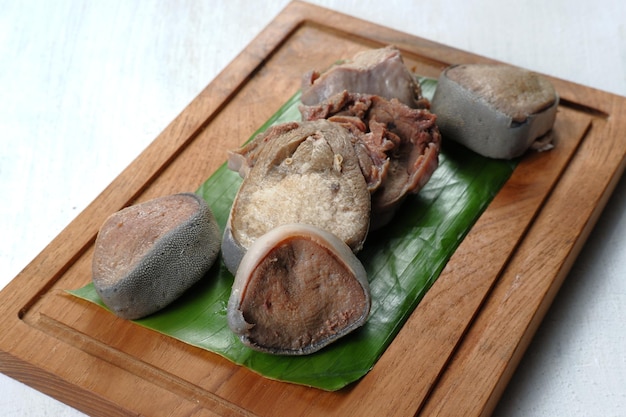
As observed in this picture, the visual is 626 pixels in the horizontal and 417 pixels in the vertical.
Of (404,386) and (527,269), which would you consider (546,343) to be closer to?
(527,269)

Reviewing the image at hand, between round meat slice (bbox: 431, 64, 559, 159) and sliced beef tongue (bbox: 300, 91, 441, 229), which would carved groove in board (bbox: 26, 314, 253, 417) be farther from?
round meat slice (bbox: 431, 64, 559, 159)

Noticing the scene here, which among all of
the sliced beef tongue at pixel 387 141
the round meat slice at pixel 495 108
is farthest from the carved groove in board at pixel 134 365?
the round meat slice at pixel 495 108

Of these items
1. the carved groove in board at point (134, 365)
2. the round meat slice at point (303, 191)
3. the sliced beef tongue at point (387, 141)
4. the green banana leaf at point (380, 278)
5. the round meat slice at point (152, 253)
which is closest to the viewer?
the carved groove in board at point (134, 365)

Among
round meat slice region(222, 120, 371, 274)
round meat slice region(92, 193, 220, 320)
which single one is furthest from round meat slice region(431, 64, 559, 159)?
round meat slice region(92, 193, 220, 320)

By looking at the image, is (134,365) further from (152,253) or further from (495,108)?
(495,108)

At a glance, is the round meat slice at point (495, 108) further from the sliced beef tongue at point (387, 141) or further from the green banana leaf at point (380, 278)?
the sliced beef tongue at point (387, 141)

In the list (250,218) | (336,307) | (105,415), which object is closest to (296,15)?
(250,218)
